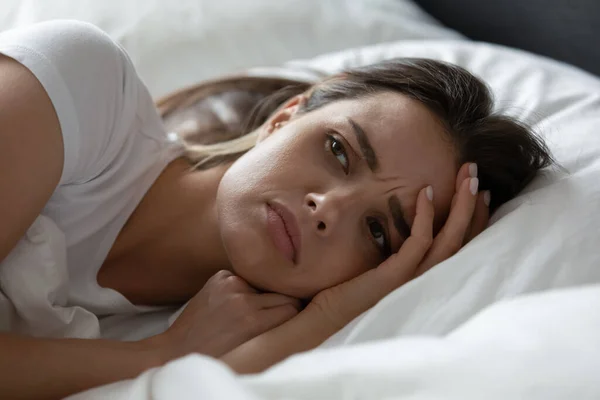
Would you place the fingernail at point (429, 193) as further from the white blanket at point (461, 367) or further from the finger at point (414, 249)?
the white blanket at point (461, 367)

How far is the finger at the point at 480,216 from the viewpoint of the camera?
99cm

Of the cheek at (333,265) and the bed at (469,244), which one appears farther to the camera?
Answer: the cheek at (333,265)

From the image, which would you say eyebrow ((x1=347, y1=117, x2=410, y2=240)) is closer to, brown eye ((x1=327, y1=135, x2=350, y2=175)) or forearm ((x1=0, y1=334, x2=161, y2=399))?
brown eye ((x1=327, y1=135, x2=350, y2=175))

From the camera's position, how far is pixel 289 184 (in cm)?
95

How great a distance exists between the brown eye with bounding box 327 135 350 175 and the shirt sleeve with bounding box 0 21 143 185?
319 millimetres

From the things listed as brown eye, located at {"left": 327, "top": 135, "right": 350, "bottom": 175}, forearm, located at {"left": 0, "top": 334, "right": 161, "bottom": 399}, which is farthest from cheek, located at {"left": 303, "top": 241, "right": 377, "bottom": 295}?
forearm, located at {"left": 0, "top": 334, "right": 161, "bottom": 399}

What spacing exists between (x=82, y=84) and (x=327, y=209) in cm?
37

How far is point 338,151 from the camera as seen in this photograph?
972 mm

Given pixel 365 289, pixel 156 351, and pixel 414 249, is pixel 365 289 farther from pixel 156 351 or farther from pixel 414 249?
pixel 156 351

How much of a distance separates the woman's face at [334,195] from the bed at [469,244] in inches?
4.8

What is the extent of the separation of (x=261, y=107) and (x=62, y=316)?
0.55m

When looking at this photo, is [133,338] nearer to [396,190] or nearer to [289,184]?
[289,184]

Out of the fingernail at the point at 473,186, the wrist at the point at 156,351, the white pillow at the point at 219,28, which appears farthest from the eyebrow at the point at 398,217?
the white pillow at the point at 219,28

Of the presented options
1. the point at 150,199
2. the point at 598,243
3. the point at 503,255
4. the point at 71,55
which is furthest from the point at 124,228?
the point at 598,243
